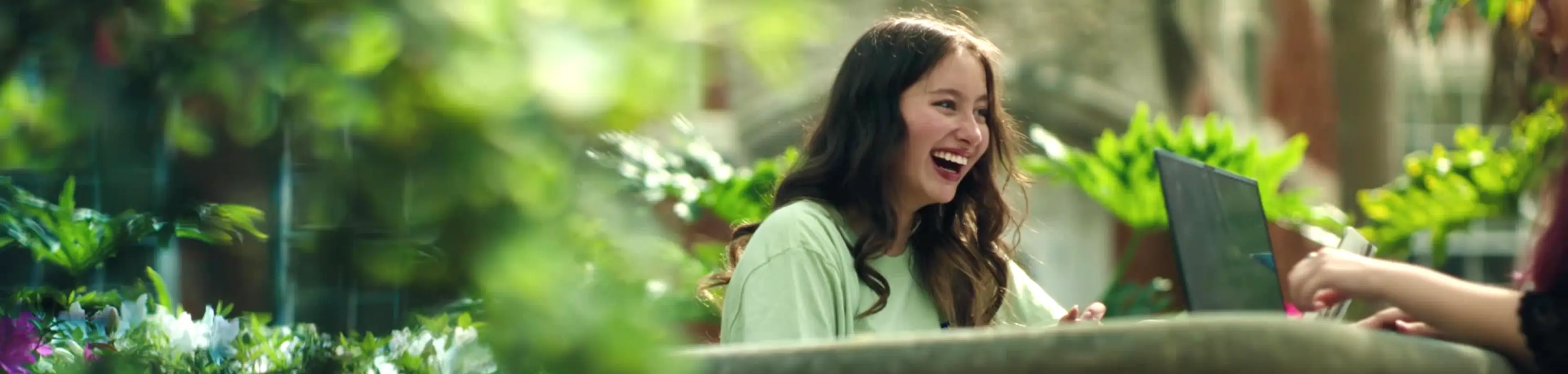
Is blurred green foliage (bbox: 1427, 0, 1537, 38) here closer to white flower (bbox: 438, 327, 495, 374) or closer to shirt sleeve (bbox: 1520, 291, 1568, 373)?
shirt sleeve (bbox: 1520, 291, 1568, 373)

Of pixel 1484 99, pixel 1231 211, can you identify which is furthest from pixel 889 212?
pixel 1484 99

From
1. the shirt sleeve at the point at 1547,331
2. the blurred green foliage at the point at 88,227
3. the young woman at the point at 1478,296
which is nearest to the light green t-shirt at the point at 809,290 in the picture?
the young woman at the point at 1478,296

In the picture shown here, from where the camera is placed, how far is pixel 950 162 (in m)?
2.43

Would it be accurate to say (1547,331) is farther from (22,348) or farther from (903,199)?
(22,348)

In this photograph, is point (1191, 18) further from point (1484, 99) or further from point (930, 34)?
point (930, 34)

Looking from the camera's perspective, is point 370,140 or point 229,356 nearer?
point 370,140

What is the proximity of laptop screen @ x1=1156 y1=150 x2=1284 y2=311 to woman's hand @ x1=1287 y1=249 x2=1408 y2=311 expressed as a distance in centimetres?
8

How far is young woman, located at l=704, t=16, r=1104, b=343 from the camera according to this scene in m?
2.13

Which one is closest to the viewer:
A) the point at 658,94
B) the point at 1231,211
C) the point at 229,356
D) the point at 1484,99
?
the point at 658,94

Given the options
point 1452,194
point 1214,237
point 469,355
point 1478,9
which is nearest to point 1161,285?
point 1452,194

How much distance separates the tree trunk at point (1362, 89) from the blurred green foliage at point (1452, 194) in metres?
2.74

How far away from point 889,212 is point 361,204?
1840 mm

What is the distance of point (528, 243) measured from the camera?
445 millimetres

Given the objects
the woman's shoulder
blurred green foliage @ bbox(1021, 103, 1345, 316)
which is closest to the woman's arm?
the woman's shoulder
